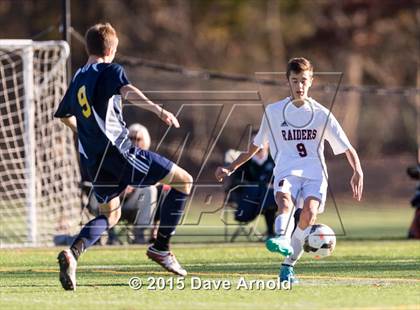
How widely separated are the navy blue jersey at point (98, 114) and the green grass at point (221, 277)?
1.02 meters

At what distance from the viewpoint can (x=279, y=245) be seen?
7938 millimetres

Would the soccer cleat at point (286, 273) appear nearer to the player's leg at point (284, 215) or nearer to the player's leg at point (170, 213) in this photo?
the player's leg at point (284, 215)

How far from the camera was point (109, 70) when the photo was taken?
27.2 ft

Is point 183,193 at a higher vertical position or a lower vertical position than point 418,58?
higher

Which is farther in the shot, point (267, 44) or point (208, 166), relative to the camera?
point (267, 44)

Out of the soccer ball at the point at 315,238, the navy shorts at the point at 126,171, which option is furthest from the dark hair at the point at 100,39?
the soccer ball at the point at 315,238

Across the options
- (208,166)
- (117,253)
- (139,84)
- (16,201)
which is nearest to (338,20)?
(208,166)

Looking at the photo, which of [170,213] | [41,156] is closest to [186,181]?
[170,213]

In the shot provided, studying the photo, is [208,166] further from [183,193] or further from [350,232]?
[183,193]

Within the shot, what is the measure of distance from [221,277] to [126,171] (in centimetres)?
124

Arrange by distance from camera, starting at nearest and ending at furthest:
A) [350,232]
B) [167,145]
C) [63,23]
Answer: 1. [63,23]
2. [350,232]
3. [167,145]

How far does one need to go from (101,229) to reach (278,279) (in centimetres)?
140

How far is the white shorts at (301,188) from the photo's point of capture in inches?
329

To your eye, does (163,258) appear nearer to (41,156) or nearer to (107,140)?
(107,140)
